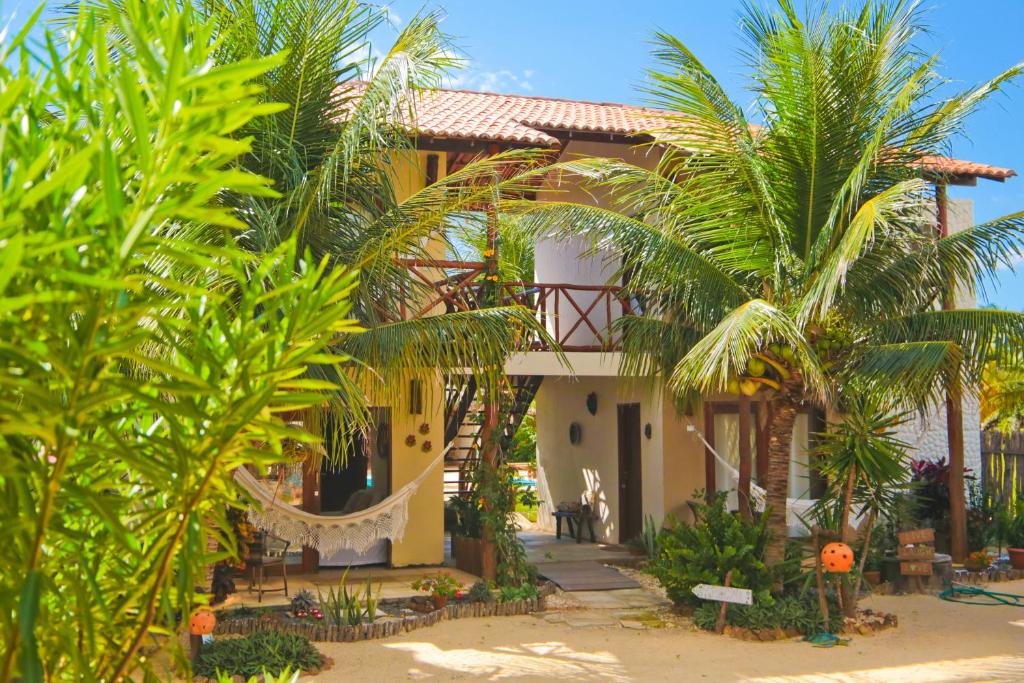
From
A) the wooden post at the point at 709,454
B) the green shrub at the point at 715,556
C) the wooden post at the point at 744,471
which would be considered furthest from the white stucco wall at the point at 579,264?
the green shrub at the point at 715,556

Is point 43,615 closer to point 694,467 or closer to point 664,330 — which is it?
Result: point 664,330

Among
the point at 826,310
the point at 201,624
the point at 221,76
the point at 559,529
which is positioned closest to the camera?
the point at 221,76

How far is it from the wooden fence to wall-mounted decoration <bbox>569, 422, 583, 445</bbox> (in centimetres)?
545

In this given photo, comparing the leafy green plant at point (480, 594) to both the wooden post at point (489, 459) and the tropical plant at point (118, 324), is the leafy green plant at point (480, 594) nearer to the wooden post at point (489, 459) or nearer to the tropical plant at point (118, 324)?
the wooden post at point (489, 459)

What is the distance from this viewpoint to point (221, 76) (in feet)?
3.61

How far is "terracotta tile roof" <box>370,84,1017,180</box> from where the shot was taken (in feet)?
33.4

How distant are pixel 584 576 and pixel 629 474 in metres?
2.76

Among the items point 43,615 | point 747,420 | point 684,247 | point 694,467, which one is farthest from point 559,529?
point 43,615

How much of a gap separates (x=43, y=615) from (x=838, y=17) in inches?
290

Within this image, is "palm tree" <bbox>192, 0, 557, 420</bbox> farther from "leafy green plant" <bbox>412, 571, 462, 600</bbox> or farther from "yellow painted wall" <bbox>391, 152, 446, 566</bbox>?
"yellow painted wall" <bbox>391, 152, 446, 566</bbox>

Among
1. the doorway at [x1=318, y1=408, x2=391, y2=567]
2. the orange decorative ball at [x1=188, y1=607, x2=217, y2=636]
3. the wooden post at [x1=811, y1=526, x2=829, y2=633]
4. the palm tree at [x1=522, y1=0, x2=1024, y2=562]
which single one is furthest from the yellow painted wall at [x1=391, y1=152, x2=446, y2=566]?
the wooden post at [x1=811, y1=526, x2=829, y2=633]

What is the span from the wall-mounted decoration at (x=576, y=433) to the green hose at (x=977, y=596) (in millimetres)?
5586

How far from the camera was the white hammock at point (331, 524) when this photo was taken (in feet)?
26.5

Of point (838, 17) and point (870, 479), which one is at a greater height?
point (838, 17)
